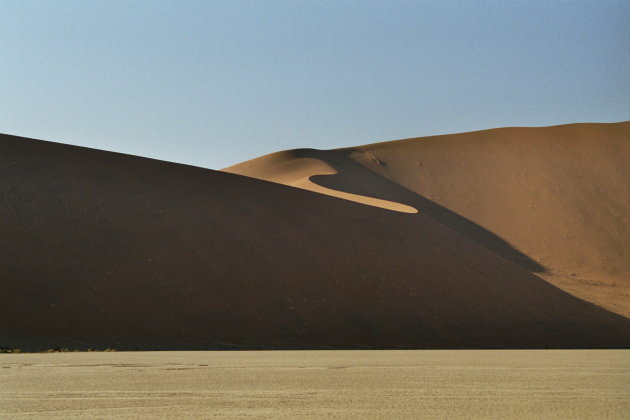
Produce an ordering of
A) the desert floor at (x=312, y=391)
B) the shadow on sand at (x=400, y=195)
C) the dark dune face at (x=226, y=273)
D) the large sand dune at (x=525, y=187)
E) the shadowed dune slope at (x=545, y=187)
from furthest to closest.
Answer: the shadow on sand at (x=400, y=195) → the large sand dune at (x=525, y=187) → the shadowed dune slope at (x=545, y=187) → the dark dune face at (x=226, y=273) → the desert floor at (x=312, y=391)

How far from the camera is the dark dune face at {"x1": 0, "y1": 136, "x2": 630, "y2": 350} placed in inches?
1292

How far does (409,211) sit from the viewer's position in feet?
179

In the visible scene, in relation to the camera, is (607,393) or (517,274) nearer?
(607,393)

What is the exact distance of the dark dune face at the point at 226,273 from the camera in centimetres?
3281

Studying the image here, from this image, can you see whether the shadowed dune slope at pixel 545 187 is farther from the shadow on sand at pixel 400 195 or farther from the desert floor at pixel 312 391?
the desert floor at pixel 312 391

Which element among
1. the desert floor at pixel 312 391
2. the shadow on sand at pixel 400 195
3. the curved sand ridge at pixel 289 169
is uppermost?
the curved sand ridge at pixel 289 169

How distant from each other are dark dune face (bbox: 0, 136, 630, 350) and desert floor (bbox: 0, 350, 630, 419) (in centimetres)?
1518

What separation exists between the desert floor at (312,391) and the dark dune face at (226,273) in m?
15.2

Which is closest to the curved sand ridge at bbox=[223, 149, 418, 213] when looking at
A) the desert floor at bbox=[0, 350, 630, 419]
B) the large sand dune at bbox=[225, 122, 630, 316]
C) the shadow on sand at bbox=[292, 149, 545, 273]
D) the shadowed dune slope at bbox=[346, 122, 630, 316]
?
the large sand dune at bbox=[225, 122, 630, 316]

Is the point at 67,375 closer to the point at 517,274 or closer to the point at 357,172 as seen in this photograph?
the point at 517,274

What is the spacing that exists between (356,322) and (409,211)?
18.9 meters

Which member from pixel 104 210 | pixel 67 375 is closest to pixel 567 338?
pixel 104 210

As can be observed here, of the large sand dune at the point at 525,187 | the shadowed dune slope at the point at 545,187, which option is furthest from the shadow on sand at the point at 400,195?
the shadowed dune slope at the point at 545,187

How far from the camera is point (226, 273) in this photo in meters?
37.4
